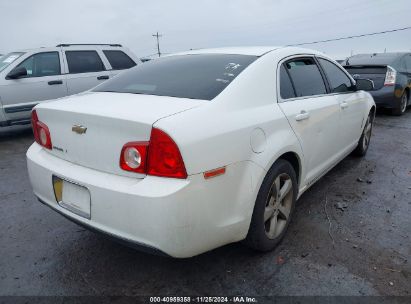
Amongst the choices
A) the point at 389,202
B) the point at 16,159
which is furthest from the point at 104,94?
the point at 16,159

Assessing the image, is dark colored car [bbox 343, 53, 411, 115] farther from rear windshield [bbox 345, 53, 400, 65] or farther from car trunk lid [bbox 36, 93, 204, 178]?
car trunk lid [bbox 36, 93, 204, 178]

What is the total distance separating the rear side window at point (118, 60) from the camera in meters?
7.81

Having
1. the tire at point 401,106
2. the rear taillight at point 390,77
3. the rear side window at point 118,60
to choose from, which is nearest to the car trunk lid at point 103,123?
the rear side window at point 118,60

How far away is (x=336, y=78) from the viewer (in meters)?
3.94

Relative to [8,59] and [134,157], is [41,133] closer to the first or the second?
[134,157]

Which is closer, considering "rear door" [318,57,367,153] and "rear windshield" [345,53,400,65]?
"rear door" [318,57,367,153]

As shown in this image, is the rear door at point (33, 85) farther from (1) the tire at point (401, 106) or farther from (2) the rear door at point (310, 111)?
(1) the tire at point (401, 106)

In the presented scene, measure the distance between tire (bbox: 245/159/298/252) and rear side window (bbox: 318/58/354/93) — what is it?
1.40 metres

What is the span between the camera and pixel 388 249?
2793 mm

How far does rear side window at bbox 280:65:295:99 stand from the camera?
2.84m

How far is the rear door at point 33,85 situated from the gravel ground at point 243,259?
332 centimetres

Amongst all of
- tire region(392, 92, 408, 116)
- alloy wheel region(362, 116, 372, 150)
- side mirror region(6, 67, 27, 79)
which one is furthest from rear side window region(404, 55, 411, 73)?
side mirror region(6, 67, 27, 79)

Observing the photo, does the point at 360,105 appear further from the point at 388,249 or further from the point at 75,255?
the point at 75,255

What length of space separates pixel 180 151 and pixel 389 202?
8.84 ft
